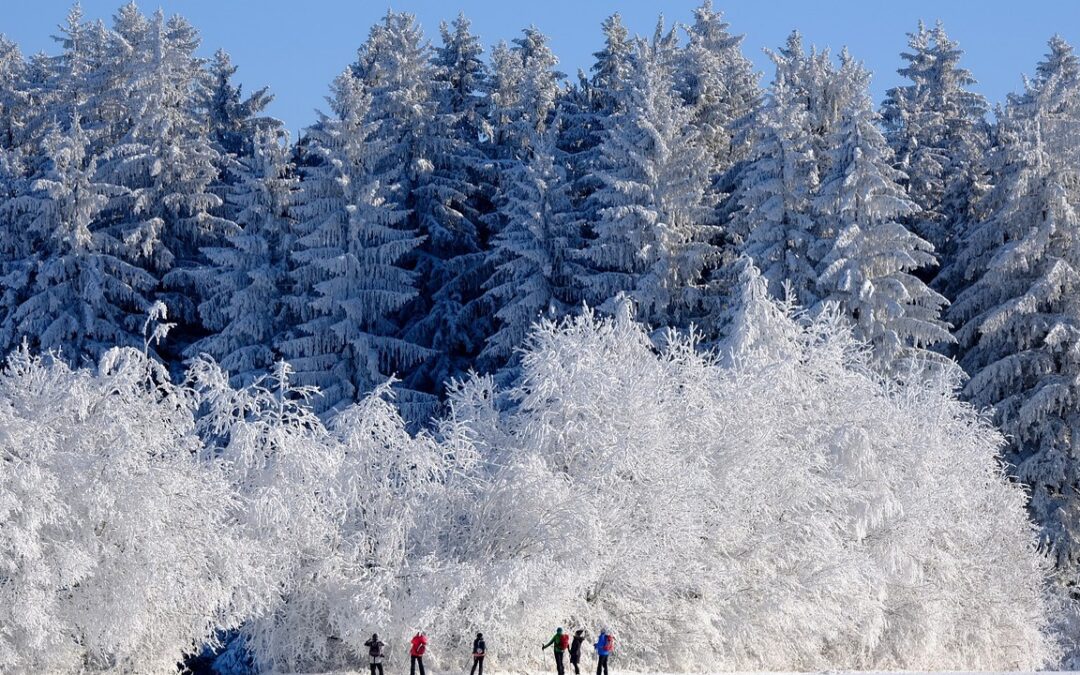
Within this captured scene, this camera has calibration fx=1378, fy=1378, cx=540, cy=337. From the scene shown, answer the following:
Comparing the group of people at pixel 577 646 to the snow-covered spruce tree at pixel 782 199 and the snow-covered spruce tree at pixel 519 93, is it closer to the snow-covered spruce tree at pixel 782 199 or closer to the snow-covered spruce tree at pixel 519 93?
the snow-covered spruce tree at pixel 782 199

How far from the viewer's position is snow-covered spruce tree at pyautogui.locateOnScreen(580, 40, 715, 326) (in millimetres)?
40625

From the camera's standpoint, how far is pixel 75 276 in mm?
45812

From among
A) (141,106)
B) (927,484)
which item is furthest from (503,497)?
(141,106)

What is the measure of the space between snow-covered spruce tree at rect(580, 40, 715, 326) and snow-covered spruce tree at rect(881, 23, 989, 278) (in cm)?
639

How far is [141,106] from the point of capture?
4966 centimetres

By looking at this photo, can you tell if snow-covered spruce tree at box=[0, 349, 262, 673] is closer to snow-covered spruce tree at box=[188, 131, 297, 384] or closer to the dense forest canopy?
the dense forest canopy

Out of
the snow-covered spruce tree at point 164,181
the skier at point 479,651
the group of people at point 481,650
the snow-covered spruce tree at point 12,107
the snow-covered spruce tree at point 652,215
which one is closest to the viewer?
the group of people at point 481,650

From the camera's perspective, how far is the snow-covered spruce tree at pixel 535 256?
139 feet

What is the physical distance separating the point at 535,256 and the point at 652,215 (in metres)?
4.10

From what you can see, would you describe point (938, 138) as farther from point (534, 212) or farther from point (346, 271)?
point (346, 271)

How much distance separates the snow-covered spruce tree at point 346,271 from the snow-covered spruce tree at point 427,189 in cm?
90

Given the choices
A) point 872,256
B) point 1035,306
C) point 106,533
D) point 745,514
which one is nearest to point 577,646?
point 745,514

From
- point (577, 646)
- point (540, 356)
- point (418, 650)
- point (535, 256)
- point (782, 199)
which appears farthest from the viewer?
point (535, 256)

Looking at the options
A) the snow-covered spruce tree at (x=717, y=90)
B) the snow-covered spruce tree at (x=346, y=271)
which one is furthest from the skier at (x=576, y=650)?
the snow-covered spruce tree at (x=717, y=90)
